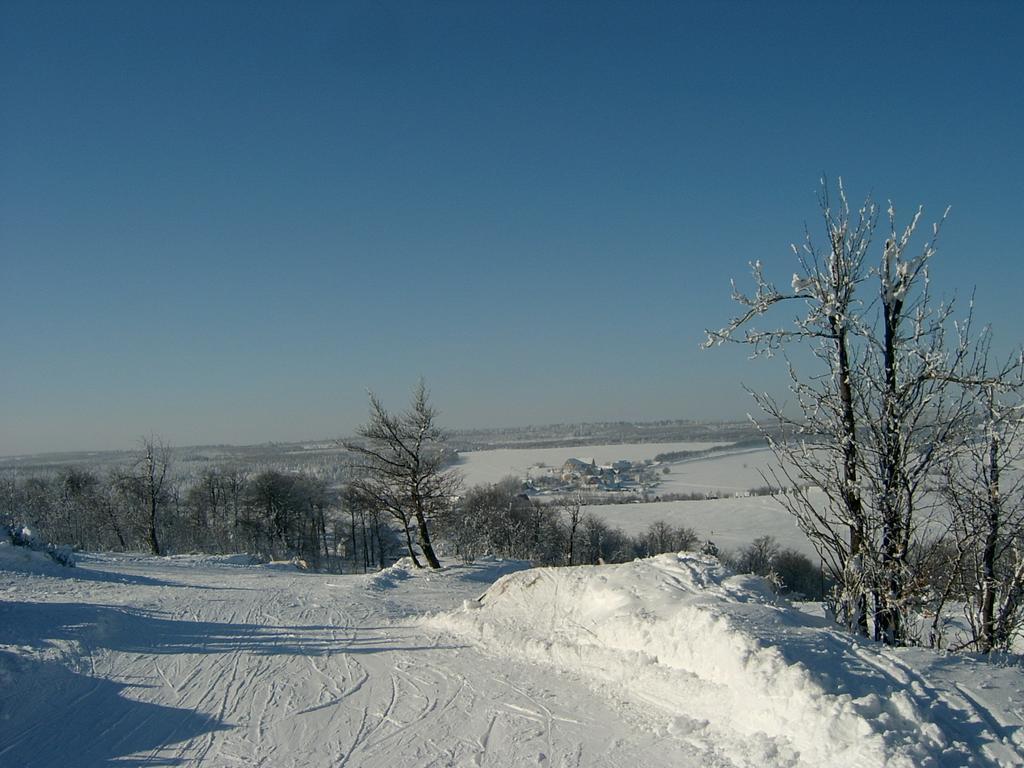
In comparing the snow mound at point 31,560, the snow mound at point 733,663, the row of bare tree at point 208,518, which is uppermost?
the snow mound at point 733,663

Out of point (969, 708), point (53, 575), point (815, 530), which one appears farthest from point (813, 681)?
point (53, 575)

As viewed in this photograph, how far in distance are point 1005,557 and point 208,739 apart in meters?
9.79

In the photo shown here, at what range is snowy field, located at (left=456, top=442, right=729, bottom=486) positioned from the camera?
11331 cm

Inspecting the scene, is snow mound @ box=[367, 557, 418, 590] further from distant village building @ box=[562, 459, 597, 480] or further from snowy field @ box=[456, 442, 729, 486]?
distant village building @ box=[562, 459, 597, 480]

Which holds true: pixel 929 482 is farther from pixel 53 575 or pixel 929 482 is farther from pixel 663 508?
pixel 663 508

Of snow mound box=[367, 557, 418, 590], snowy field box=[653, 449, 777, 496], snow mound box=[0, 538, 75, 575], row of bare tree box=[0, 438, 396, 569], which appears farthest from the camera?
Answer: snowy field box=[653, 449, 777, 496]

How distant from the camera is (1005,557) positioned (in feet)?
28.6

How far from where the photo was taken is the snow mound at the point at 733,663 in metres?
4.59

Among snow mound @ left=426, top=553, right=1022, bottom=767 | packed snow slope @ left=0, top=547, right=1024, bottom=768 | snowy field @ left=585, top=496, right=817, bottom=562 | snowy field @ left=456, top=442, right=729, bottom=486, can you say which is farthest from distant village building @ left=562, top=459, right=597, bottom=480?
snow mound @ left=426, top=553, right=1022, bottom=767

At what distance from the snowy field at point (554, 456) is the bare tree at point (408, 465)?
7279cm

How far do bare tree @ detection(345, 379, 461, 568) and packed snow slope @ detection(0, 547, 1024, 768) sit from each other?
40.3 ft

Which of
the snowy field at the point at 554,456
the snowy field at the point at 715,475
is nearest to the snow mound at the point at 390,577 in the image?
the snowy field at the point at 715,475

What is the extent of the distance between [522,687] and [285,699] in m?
2.47

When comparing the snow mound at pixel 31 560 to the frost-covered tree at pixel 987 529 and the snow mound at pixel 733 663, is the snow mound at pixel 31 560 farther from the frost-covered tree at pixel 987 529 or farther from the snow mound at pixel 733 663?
the frost-covered tree at pixel 987 529
